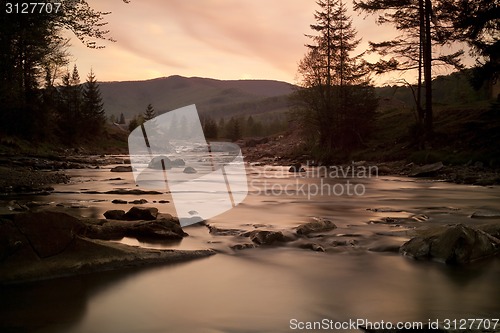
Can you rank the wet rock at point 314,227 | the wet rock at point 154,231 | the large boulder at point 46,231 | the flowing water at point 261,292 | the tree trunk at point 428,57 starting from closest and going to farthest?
the flowing water at point 261,292 → the large boulder at point 46,231 → the wet rock at point 154,231 → the wet rock at point 314,227 → the tree trunk at point 428,57

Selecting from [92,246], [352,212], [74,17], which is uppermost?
[74,17]

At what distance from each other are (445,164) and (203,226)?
18388mm

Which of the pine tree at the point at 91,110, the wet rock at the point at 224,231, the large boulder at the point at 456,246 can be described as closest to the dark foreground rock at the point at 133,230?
the wet rock at the point at 224,231

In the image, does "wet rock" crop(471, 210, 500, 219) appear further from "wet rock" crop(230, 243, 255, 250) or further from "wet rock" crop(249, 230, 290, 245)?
"wet rock" crop(230, 243, 255, 250)

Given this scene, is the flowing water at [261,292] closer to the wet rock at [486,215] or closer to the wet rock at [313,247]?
the wet rock at [313,247]

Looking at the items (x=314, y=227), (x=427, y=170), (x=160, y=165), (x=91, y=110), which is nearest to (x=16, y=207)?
(x=314, y=227)

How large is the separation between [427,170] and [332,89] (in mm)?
17799

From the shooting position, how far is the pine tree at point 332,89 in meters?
36.9

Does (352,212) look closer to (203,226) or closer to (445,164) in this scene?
(203,226)

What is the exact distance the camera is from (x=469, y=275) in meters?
5.91

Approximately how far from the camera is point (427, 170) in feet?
75.6

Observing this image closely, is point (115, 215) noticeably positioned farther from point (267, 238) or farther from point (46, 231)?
point (46, 231)

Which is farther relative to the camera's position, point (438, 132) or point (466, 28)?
point (438, 132)

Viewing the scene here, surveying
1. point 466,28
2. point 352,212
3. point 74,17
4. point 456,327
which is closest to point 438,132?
point 466,28
